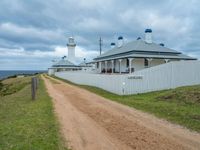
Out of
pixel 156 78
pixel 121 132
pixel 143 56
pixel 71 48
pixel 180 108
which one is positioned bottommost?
pixel 121 132

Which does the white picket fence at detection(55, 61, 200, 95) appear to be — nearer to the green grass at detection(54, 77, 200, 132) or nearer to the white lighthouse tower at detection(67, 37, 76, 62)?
the green grass at detection(54, 77, 200, 132)

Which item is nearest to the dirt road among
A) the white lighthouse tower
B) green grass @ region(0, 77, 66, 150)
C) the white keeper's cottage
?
green grass @ region(0, 77, 66, 150)

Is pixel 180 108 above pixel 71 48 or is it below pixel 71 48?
below

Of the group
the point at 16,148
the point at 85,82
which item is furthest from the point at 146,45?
the point at 16,148

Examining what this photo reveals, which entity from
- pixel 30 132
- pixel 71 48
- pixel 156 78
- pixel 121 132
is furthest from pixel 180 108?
pixel 71 48

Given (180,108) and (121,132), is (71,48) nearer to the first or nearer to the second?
(180,108)

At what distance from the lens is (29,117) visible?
11750 millimetres

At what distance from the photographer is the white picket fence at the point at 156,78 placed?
21.8 m

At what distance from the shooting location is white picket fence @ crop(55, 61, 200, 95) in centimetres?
2181

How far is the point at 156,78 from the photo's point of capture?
22625mm

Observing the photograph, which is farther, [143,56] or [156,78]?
[143,56]

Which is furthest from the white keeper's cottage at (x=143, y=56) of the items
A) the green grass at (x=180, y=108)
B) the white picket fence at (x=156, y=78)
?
the green grass at (x=180, y=108)

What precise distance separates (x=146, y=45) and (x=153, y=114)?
26455mm

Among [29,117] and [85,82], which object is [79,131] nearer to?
[29,117]
